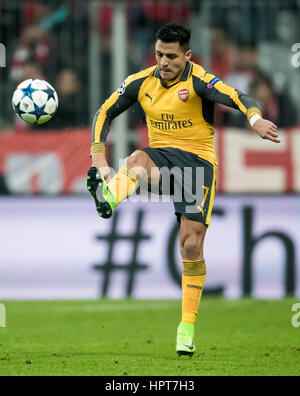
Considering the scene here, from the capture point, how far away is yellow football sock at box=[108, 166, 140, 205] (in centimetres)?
712

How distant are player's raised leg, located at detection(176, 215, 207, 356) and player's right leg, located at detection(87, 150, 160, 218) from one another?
487mm

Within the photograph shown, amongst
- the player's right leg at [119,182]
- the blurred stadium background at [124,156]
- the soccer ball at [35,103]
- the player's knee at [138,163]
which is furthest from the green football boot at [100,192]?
the blurred stadium background at [124,156]

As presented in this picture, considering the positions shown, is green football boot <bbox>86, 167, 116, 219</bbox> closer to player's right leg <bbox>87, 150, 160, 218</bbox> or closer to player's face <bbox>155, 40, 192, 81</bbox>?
player's right leg <bbox>87, 150, 160, 218</bbox>

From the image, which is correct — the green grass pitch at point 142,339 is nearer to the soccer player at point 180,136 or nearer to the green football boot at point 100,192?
the soccer player at point 180,136

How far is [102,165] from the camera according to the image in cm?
737

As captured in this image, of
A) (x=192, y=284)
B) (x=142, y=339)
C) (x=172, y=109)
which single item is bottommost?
(x=142, y=339)

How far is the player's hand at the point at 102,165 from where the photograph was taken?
711 cm

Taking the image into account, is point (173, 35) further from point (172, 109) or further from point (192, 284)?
point (192, 284)

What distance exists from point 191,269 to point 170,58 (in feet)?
5.56

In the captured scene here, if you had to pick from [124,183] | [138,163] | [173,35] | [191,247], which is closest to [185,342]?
[191,247]

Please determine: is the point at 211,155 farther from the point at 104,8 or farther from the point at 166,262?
the point at 104,8

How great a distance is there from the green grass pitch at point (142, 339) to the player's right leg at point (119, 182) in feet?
3.87
